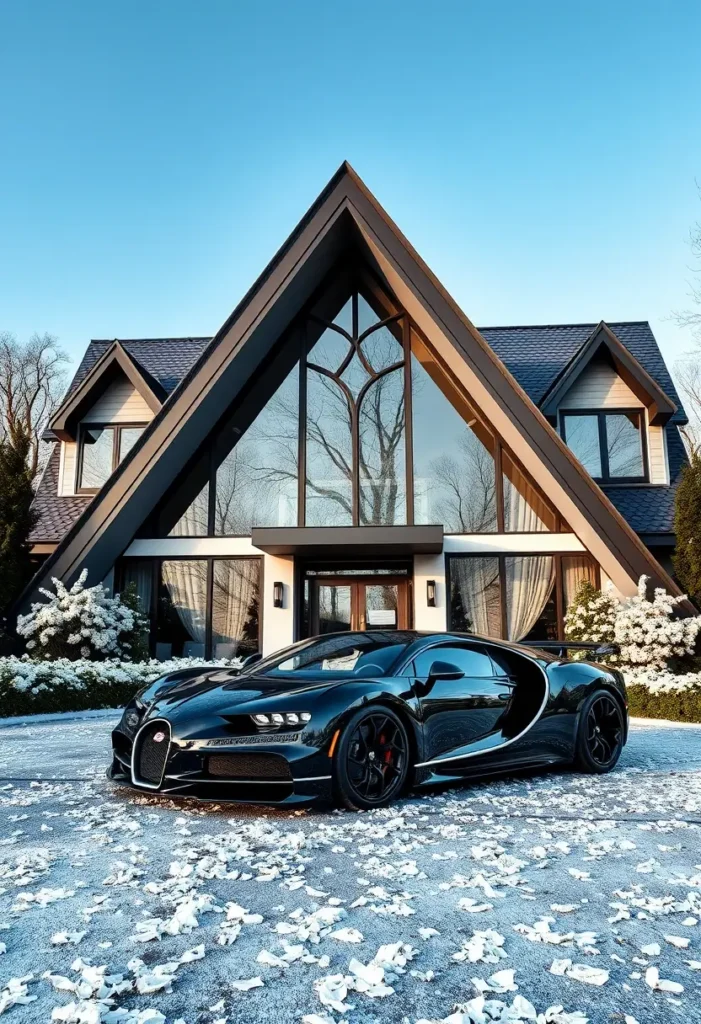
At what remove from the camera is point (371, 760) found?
456cm

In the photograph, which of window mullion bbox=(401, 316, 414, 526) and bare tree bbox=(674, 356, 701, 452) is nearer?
window mullion bbox=(401, 316, 414, 526)

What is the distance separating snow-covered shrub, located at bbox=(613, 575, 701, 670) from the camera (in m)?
11.1

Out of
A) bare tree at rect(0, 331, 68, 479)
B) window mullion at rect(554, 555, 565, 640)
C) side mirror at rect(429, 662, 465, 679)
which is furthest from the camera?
bare tree at rect(0, 331, 68, 479)

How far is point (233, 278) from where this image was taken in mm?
17516

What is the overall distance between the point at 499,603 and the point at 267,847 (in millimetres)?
9909

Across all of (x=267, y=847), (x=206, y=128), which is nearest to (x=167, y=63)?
(x=206, y=128)

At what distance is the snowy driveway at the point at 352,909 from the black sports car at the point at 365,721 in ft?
0.76

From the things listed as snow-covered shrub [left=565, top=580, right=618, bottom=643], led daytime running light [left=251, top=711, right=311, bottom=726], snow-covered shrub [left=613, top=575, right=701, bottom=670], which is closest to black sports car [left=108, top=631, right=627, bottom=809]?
led daytime running light [left=251, top=711, right=311, bottom=726]

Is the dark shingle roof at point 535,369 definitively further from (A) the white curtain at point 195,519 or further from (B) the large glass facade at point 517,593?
(A) the white curtain at point 195,519

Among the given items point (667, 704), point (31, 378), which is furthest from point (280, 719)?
point (31, 378)

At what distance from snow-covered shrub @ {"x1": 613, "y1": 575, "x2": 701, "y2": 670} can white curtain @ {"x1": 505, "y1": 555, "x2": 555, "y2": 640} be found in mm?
1796

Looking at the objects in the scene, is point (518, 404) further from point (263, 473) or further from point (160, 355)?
point (160, 355)

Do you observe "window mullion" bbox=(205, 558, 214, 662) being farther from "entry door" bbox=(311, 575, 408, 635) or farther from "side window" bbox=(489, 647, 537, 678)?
"side window" bbox=(489, 647, 537, 678)

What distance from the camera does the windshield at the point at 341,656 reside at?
4.99m
